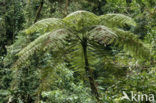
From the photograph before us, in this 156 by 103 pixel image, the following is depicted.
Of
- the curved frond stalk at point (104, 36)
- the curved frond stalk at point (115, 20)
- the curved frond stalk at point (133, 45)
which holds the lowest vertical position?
the curved frond stalk at point (133, 45)

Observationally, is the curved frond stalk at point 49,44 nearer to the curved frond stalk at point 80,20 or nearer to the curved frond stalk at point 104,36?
the curved frond stalk at point 80,20

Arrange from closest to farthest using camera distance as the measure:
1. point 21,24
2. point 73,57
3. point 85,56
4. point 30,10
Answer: point 85,56 < point 73,57 < point 30,10 < point 21,24

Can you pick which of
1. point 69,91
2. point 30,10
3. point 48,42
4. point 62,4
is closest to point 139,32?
point 62,4

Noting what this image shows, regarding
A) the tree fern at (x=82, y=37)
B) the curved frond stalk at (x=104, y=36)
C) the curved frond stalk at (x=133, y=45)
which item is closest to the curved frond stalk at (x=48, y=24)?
the tree fern at (x=82, y=37)

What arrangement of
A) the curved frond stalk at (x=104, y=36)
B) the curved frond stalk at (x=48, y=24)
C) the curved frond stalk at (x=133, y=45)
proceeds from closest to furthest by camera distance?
the curved frond stalk at (x=104, y=36) < the curved frond stalk at (x=133, y=45) < the curved frond stalk at (x=48, y=24)

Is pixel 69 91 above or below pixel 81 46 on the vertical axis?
below

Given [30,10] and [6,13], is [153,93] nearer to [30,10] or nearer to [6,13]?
[30,10]

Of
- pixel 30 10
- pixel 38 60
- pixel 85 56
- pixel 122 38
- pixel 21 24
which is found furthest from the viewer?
pixel 21 24

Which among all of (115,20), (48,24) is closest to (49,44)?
(48,24)

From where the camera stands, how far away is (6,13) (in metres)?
6.17

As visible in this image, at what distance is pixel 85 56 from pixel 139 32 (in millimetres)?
5214

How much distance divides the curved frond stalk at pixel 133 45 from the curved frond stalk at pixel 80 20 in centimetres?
35

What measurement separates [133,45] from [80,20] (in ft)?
1.97

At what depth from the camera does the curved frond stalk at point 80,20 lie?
80.6 inches
